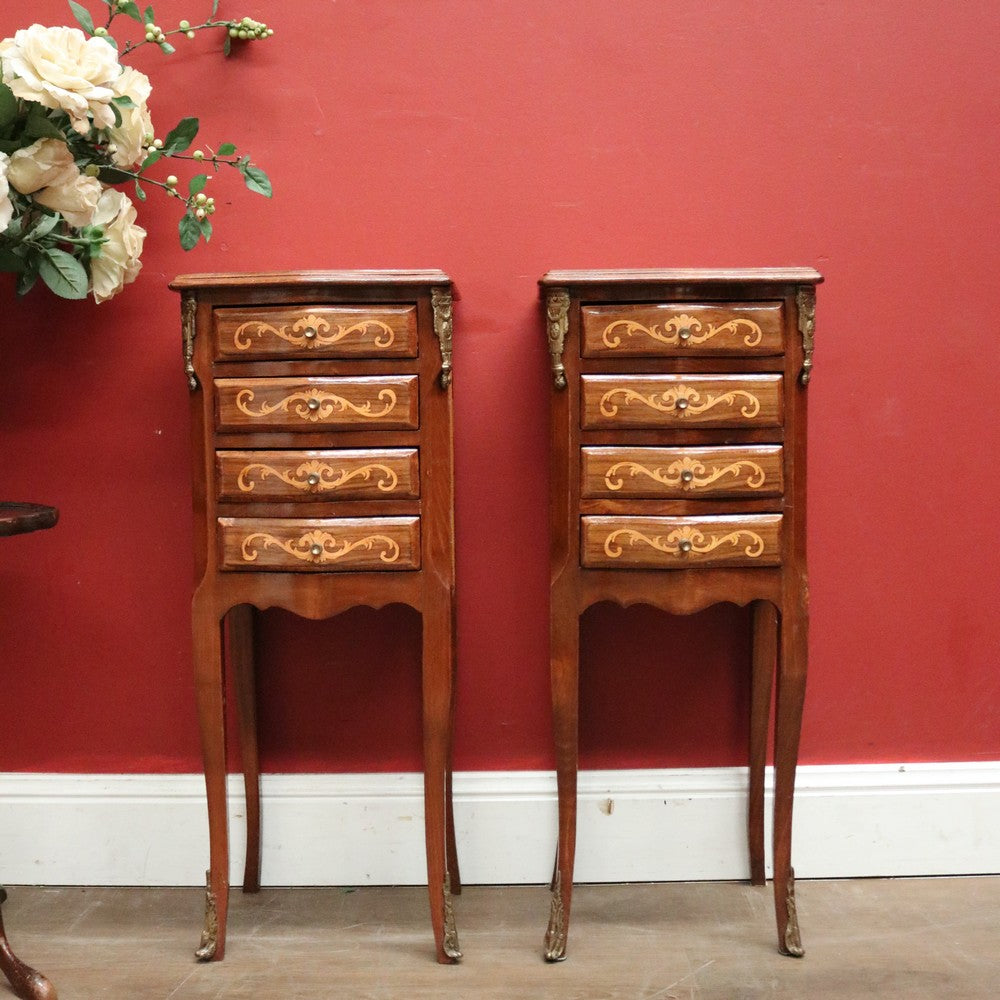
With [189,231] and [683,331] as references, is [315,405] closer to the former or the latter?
[189,231]

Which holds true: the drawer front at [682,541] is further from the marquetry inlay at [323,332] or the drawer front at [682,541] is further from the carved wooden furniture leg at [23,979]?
the carved wooden furniture leg at [23,979]

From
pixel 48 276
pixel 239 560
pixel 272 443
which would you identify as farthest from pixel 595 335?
pixel 48 276

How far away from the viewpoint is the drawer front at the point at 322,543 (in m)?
1.87

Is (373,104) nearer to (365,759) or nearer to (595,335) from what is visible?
(595,335)

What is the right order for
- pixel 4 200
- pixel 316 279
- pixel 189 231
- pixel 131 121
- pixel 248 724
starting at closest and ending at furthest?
pixel 4 200, pixel 316 279, pixel 131 121, pixel 189 231, pixel 248 724

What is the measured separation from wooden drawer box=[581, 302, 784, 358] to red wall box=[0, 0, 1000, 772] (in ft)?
1.43

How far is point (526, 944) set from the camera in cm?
204

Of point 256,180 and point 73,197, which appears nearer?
point 73,197

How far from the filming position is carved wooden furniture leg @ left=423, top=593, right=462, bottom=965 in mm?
1927

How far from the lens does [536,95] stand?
2.25 m

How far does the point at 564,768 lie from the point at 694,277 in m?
0.97

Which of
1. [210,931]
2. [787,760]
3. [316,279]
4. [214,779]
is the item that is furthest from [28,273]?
[787,760]

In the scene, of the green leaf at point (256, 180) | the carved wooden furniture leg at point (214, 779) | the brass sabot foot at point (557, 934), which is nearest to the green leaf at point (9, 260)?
the green leaf at point (256, 180)

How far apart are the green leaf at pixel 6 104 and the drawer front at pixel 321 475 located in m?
0.72
